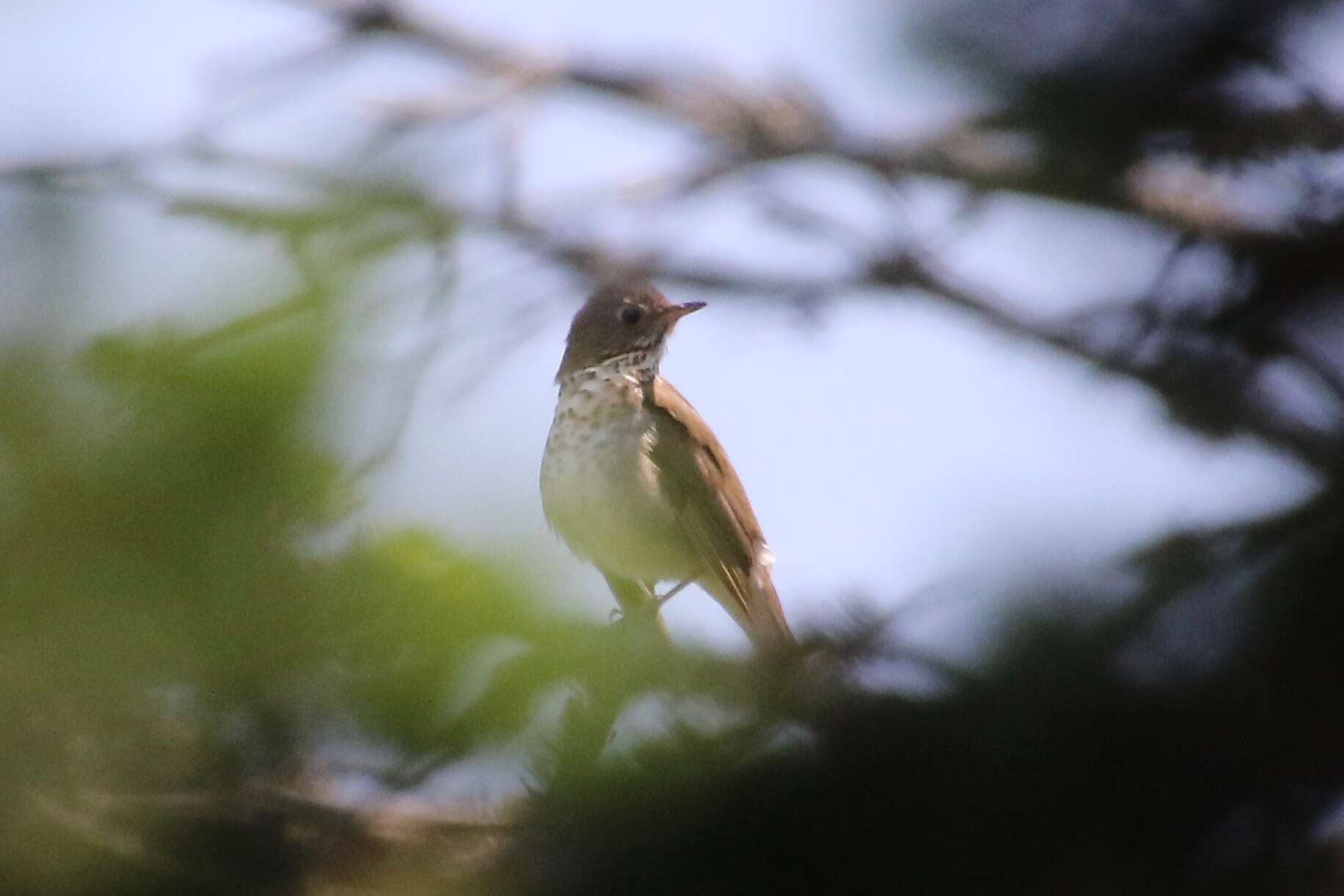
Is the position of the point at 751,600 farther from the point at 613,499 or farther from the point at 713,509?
the point at 613,499

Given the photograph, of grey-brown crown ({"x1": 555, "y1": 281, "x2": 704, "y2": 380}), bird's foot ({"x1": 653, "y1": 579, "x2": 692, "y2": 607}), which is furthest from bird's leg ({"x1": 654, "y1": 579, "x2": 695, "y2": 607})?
grey-brown crown ({"x1": 555, "y1": 281, "x2": 704, "y2": 380})

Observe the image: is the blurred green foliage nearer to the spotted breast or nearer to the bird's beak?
the spotted breast

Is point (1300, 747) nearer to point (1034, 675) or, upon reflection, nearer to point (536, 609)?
point (1034, 675)

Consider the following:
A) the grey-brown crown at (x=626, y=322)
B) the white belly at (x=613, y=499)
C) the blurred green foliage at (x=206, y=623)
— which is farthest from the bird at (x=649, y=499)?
the blurred green foliage at (x=206, y=623)

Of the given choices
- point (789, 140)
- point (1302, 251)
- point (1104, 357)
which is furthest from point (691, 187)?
point (1302, 251)

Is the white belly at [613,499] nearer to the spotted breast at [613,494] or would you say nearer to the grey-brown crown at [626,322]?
the spotted breast at [613,494]

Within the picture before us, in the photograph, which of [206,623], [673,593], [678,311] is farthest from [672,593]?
[206,623]
